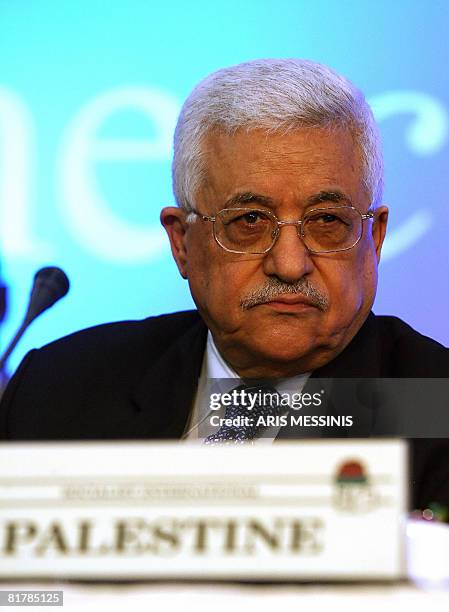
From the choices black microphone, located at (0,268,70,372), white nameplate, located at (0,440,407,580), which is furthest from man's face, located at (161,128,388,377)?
white nameplate, located at (0,440,407,580)

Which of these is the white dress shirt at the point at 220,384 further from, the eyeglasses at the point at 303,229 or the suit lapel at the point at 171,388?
the eyeglasses at the point at 303,229

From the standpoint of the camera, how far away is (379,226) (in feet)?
6.39

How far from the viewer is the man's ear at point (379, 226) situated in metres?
1.93

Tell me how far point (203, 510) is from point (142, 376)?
3.49 ft

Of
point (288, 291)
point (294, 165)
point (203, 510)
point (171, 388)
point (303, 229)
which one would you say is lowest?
point (203, 510)

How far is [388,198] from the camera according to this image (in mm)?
2076

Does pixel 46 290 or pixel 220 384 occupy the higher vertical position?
pixel 46 290

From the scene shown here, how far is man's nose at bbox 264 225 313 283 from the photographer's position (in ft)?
5.69

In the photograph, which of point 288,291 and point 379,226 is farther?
point 379,226

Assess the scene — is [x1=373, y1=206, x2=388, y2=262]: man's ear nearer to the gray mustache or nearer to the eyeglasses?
the eyeglasses

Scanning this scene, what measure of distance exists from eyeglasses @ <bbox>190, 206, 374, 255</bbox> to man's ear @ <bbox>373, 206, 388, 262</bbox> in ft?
0.24

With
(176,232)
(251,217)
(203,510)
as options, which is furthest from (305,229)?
(203,510)

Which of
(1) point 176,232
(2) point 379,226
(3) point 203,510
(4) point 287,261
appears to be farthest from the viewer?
(1) point 176,232

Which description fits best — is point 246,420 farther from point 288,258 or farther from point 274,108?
point 274,108
